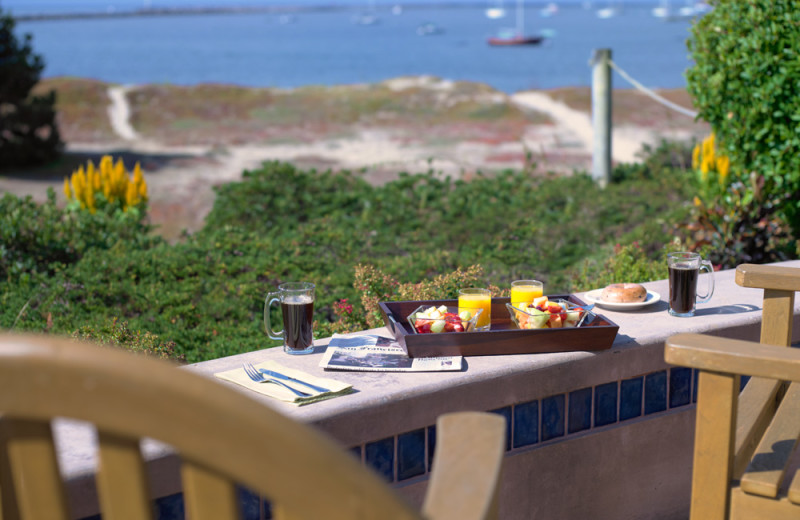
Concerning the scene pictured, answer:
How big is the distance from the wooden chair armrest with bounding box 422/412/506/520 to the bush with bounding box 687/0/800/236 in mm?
4270

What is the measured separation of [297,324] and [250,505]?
0.71 meters

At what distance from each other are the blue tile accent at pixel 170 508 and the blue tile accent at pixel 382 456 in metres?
0.53

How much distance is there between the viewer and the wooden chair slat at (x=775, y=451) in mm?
2041

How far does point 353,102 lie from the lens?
99.8 feet

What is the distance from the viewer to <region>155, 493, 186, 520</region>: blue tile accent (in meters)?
2.07

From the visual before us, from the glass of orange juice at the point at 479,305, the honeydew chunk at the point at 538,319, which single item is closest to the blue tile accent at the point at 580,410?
the honeydew chunk at the point at 538,319

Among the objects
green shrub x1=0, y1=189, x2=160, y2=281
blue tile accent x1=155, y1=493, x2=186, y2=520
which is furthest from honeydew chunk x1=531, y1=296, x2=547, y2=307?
green shrub x1=0, y1=189, x2=160, y2=281

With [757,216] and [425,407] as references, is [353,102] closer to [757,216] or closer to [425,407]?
[757,216]

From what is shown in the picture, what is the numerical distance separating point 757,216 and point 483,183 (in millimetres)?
3550

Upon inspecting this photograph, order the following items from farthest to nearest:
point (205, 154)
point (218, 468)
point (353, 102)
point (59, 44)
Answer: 1. point (59, 44)
2. point (353, 102)
3. point (205, 154)
4. point (218, 468)

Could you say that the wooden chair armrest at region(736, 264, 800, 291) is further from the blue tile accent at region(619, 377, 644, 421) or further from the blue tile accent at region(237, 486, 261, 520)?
the blue tile accent at region(237, 486, 261, 520)

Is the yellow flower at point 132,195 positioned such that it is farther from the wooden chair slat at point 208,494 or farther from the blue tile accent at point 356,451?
the wooden chair slat at point 208,494

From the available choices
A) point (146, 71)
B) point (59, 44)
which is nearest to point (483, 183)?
point (146, 71)

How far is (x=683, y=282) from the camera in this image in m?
3.01
